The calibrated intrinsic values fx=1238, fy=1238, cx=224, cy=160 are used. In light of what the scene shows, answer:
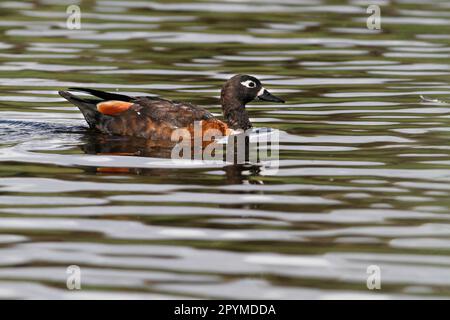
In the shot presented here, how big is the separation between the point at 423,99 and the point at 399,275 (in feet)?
28.5

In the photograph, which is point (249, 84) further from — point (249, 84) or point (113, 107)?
point (113, 107)

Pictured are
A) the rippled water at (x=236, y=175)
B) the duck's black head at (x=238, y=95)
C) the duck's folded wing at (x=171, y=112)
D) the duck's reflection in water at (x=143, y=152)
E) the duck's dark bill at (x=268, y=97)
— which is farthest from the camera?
the duck's dark bill at (x=268, y=97)

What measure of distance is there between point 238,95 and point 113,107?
1.81 metres

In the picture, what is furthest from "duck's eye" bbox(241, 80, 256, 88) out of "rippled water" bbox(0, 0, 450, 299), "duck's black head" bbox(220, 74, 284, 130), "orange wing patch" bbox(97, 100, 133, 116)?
"orange wing patch" bbox(97, 100, 133, 116)

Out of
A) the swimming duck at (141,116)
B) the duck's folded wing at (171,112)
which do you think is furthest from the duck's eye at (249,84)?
the duck's folded wing at (171,112)

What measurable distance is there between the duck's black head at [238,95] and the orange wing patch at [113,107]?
4.96ft

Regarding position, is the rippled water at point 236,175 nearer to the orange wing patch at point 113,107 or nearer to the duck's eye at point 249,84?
the orange wing patch at point 113,107

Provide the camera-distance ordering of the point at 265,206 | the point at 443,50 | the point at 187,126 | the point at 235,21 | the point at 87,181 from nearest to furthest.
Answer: the point at 265,206 < the point at 87,181 < the point at 187,126 < the point at 443,50 < the point at 235,21

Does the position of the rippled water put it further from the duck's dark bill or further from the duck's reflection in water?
the duck's dark bill

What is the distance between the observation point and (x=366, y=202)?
1134 centimetres

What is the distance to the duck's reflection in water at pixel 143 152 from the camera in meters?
12.6

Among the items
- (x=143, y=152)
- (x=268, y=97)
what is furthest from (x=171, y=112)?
(x=268, y=97)
